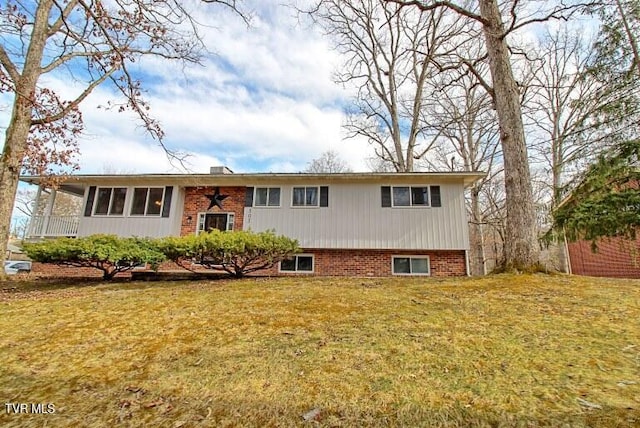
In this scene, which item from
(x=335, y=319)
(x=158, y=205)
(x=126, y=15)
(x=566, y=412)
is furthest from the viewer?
(x=158, y=205)

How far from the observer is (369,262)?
36.8ft

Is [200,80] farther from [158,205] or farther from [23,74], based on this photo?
[158,205]

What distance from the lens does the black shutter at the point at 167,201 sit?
40.7 ft

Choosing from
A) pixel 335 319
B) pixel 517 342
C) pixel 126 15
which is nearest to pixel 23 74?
pixel 126 15

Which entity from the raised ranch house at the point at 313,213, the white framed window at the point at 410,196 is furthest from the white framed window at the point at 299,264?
the white framed window at the point at 410,196

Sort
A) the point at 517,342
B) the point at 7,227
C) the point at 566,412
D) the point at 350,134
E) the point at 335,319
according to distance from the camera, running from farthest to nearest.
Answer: the point at 350,134 → the point at 7,227 → the point at 335,319 → the point at 517,342 → the point at 566,412

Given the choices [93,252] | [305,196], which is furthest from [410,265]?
[93,252]

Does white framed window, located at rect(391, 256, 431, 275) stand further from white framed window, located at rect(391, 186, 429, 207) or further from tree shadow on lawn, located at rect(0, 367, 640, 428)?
tree shadow on lawn, located at rect(0, 367, 640, 428)

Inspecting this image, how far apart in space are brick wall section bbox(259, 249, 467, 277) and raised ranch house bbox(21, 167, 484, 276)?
4 centimetres

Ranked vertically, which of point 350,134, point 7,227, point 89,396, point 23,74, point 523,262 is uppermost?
point 350,134

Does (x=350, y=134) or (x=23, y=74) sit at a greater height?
(x=350, y=134)

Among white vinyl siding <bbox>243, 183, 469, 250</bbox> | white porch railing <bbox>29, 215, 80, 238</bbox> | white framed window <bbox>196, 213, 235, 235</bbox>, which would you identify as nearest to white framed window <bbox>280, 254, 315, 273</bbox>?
white vinyl siding <bbox>243, 183, 469, 250</bbox>

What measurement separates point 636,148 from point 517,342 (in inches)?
149

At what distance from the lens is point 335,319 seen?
3.96 metres
